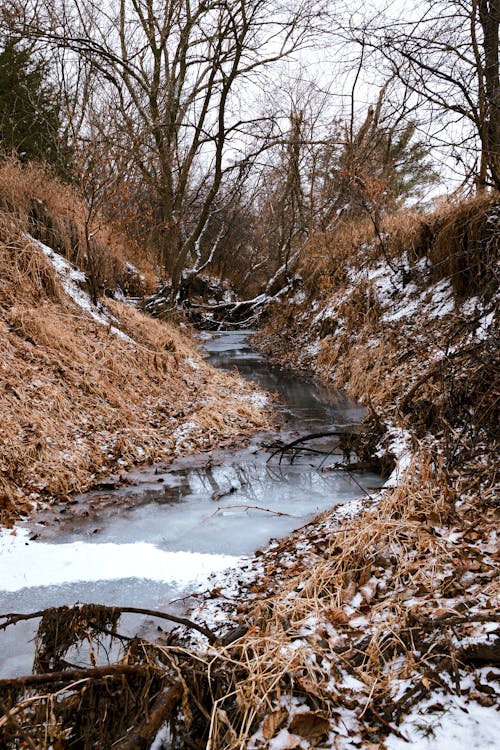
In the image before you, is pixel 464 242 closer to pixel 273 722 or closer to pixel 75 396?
pixel 75 396

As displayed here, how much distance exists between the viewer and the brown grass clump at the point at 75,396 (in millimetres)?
4328

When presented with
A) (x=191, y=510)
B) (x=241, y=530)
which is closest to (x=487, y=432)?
(x=241, y=530)

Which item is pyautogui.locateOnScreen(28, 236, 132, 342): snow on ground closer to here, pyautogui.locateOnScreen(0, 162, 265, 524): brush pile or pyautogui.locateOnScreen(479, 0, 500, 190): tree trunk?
pyautogui.locateOnScreen(0, 162, 265, 524): brush pile

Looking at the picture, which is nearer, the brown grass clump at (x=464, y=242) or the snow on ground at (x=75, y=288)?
the brown grass clump at (x=464, y=242)

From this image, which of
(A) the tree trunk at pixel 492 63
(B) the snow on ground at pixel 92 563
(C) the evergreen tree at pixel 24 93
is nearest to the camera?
(B) the snow on ground at pixel 92 563

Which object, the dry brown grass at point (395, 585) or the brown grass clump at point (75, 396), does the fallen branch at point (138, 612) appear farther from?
the brown grass clump at point (75, 396)

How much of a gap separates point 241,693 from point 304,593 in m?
0.82

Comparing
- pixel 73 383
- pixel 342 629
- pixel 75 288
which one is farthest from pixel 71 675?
pixel 75 288

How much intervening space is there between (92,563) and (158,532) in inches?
24.3

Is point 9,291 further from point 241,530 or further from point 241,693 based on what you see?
point 241,693

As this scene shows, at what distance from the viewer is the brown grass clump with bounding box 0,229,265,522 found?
14.2ft

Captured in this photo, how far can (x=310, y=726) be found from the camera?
1.68m

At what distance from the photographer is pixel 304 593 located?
253 cm

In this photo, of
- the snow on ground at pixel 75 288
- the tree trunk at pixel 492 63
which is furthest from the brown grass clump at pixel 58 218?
the tree trunk at pixel 492 63
